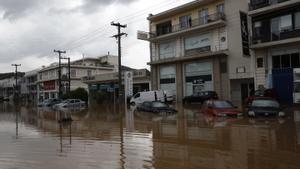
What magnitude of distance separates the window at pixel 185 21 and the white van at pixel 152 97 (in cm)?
907

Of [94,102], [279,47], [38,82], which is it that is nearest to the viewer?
[279,47]

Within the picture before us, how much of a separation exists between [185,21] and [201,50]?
498 cm

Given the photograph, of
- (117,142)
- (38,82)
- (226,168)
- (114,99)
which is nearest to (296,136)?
(226,168)

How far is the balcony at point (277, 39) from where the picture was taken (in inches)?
1221

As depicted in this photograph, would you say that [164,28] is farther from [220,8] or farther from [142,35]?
[220,8]

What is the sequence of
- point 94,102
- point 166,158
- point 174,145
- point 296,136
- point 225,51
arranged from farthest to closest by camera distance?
point 94,102
point 225,51
point 296,136
point 174,145
point 166,158

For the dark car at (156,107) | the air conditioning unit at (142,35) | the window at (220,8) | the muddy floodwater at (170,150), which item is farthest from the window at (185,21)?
the muddy floodwater at (170,150)

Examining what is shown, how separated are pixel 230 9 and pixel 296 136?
89.6 ft

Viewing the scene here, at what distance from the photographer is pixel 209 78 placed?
40.6 meters

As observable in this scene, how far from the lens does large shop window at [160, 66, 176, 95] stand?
45.4 m

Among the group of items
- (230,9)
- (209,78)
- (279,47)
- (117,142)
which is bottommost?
(117,142)

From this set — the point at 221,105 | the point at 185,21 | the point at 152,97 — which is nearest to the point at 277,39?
the point at 221,105

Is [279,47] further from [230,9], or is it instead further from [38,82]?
[38,82]

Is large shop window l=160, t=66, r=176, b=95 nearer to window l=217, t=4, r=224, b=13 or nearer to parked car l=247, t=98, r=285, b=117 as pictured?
window l=217, t=4, r=224, b=13
